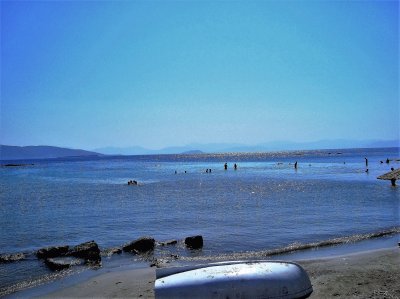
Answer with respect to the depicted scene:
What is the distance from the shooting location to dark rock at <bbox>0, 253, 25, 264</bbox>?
14969 millimetres

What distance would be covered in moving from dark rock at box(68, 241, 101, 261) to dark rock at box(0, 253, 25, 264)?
2.19 metres

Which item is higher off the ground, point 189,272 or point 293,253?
point 189,272

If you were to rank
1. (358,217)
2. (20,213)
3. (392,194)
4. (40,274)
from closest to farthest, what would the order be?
(40,274)
(358,217)
(20,213)
(392,194)

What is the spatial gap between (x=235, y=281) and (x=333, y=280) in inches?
159

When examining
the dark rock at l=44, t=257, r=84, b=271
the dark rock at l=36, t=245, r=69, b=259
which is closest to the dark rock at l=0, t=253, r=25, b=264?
the dark rock at l=36, t=245, r=69, b=259

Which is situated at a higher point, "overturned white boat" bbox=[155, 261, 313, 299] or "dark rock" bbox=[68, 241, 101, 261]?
"overturned white boat" bbox=[155, 261, 313, 299]

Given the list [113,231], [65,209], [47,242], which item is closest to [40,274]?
[47,242]

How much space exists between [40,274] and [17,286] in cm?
115

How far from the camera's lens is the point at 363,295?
32.1 ft

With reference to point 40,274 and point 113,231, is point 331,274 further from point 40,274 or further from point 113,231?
point 113,231

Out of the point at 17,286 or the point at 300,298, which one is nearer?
the point at 300,298

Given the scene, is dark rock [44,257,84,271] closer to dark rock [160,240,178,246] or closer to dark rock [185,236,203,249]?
dark rock [160,240,178,246]

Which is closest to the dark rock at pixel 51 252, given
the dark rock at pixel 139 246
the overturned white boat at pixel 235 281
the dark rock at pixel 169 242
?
the dark rock at pixel 139 246

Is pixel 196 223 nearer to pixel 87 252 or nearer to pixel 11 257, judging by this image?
pixel 87 252
